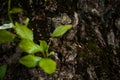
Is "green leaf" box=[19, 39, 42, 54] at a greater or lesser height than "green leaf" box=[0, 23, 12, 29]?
lesser

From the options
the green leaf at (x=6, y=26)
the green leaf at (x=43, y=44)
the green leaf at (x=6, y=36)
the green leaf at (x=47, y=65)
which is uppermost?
the green leaf at (x=6, y=26)

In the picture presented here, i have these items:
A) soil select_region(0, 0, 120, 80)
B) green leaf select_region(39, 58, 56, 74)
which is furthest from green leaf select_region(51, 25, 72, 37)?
green leaf select_region(39, 58, 56, 74)

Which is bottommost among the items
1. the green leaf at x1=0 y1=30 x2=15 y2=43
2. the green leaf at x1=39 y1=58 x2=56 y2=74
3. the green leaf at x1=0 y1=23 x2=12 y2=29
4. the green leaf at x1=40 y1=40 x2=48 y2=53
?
the green leaf at x1=39 y1=58 x2=56 y2=74

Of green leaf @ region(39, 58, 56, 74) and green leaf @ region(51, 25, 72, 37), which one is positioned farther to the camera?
green leaf @ region(51, 25, 72, 37)

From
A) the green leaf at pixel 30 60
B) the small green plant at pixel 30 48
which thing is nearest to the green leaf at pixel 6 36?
the small green plant at pixel 30 48

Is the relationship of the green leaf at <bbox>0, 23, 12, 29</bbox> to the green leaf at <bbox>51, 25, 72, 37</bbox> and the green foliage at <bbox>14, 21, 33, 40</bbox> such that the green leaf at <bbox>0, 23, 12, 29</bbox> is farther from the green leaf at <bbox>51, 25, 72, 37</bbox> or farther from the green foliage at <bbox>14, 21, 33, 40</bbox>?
the green leaf at <bbox>51, 25, 72, 37</bbox>

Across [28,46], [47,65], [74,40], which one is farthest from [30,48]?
[74,40]

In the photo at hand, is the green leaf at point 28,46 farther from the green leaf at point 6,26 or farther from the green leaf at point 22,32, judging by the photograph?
the green leaf at point 6,26
